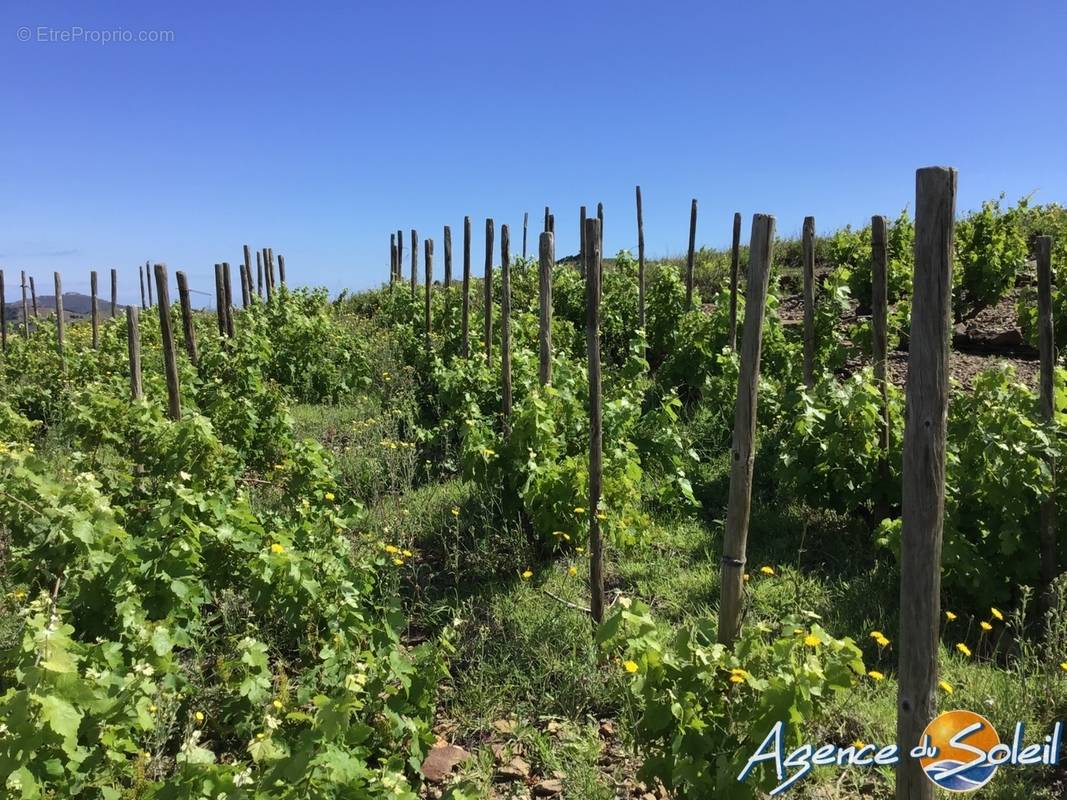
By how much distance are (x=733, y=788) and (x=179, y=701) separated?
2.41m

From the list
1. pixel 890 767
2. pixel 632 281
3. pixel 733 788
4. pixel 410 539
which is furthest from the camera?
pixel 632 281

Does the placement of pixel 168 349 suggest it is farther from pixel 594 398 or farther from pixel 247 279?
→ pixel 247 279

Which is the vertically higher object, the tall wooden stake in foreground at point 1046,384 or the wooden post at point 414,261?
the wooden post at point 414,261

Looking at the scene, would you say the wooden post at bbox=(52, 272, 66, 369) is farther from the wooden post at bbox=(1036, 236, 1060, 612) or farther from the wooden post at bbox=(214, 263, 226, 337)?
the wooden post at bbox=(1036, 236, 1060, 612)

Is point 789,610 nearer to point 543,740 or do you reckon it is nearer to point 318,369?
point 543,740

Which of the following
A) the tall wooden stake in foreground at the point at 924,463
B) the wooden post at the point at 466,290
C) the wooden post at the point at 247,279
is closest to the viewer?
the tall wooden stake in foreground at the point at 924,463

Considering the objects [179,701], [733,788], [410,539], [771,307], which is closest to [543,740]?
[733,788]

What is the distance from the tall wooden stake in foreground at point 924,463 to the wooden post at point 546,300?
96.5 inches

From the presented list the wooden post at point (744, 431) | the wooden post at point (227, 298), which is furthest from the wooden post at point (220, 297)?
the wooden post at point (744, 431)

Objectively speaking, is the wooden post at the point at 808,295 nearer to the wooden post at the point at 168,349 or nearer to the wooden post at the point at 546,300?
the wooden post at the point at 546,300

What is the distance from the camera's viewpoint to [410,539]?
5.08m

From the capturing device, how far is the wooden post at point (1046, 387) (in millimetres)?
3486

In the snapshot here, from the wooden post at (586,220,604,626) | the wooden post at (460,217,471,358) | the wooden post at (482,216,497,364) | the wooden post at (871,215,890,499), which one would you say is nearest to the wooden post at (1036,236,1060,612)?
the wooden post at (871,215,890,499)

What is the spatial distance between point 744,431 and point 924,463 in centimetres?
88
